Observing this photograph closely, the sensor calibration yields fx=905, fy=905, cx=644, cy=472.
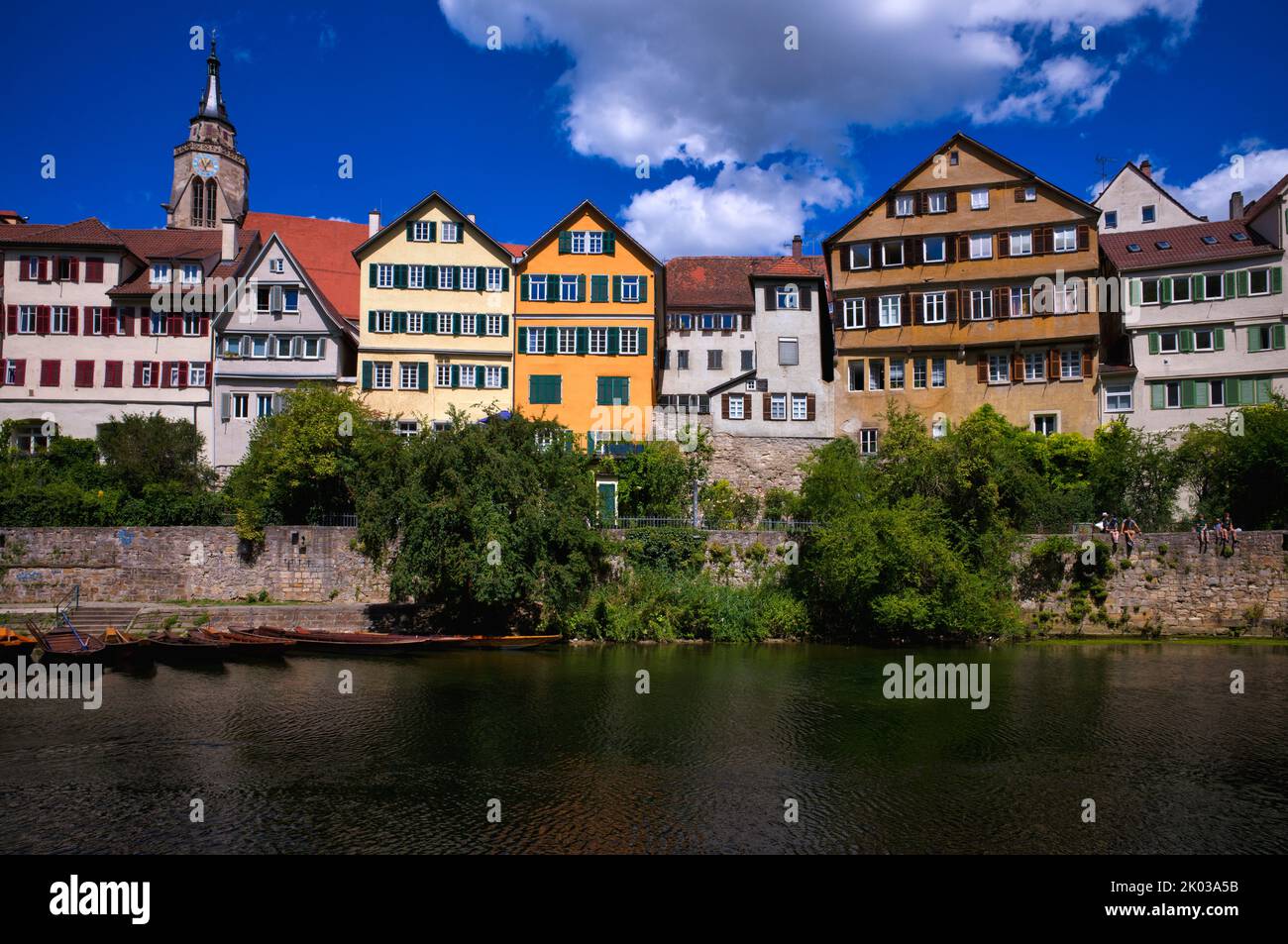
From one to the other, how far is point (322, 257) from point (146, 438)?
→ 2113 cm

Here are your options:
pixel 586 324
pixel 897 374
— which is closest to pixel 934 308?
pixel 897 374

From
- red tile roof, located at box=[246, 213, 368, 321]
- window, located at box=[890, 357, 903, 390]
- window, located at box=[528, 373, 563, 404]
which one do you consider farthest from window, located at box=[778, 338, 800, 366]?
red tile roof, located at box=[246, 213, 368, 321]

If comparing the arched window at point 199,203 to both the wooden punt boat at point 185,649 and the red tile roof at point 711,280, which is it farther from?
the wooden punt boat at point 185,649

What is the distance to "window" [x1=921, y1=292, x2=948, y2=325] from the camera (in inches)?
1694

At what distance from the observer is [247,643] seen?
97.6 feet

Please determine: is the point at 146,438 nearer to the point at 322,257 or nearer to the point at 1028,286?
the point at 322,257

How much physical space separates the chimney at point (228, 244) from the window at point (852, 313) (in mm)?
32367

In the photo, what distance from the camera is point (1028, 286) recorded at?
1654 inches

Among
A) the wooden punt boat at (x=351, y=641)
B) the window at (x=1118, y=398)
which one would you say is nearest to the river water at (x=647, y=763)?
the wooden punt boat at (x=351, y=641)

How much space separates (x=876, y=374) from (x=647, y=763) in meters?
30.3

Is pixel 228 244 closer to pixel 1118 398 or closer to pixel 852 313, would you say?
pixel 852 313

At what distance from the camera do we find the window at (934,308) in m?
43.0

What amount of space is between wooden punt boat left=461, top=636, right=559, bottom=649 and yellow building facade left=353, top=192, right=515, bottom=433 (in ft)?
49.3
